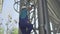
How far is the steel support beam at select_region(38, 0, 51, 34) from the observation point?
72cm

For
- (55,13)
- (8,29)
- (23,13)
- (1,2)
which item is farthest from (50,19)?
(1,2)

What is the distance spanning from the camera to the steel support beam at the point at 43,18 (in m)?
0.72

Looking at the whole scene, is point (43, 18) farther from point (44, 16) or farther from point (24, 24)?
point (24, 24)

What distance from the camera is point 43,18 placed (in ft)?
2.48

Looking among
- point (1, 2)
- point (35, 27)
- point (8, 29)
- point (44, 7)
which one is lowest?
point (8, 29)

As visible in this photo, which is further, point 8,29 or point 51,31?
point 8,29

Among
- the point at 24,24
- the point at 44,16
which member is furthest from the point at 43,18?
the point at 24,24

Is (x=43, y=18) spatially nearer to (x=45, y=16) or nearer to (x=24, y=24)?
(x=45, y=16)

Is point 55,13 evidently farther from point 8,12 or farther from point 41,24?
point 8,12

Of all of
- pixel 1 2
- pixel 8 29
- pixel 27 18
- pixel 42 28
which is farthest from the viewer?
pixel 1 2

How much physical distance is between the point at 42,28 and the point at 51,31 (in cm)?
9

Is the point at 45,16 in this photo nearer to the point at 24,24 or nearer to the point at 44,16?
the point at 44,16

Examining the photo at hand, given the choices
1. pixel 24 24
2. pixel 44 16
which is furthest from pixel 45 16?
pixel 24 24

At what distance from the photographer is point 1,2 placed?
183 centimetres
